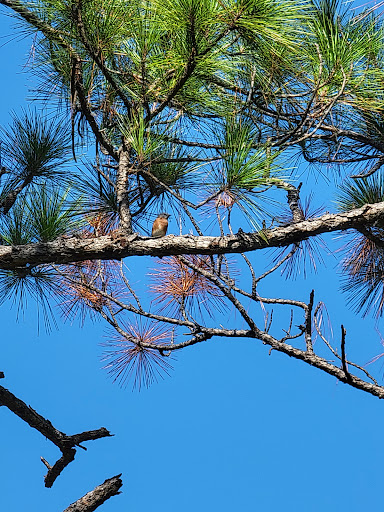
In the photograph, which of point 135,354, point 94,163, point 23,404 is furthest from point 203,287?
point 23,404

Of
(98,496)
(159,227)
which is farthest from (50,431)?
(159,227)

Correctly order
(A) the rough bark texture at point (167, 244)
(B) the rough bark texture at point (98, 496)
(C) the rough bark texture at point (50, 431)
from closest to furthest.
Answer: (A) the rough bark texture at point (167, 244) < (B) the rough bark texture at point (98, 496) < (C) the rough bark texture at point (50, 431)

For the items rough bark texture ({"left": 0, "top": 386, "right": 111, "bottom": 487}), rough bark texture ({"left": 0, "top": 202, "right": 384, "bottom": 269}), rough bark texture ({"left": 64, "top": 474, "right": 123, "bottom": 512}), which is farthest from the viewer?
rough bark texture ({"left": 0, "top": 386, "right": 111, "bottom": 487})

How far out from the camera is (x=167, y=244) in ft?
5.24

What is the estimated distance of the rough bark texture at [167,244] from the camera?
1.60m

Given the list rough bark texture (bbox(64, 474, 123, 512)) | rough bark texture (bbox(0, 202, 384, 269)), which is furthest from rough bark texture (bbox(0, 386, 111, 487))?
rough bark texture (bbox(0, 202, 384, 269))

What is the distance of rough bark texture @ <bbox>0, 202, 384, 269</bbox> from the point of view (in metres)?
1.60

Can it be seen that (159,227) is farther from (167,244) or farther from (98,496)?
(98,496)

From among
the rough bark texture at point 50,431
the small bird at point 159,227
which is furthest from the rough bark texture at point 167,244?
the rough bark texture at point 50,431

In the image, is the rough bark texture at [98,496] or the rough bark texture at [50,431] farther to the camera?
the rough bark texture at [50,431]

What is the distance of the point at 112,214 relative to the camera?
2047 millimetres

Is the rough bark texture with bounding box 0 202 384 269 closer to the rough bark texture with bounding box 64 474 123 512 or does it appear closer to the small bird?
the small bird

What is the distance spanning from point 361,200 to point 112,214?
72cm

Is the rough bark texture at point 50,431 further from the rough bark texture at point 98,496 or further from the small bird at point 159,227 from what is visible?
the small bird at point 159,227
